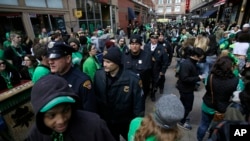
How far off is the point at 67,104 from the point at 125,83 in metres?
1.20

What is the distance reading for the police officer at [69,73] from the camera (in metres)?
2.00

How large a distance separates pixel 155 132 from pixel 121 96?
1.02 meters

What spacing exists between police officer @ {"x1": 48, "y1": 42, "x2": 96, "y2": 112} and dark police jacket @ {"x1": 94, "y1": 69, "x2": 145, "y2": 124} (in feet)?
0.79

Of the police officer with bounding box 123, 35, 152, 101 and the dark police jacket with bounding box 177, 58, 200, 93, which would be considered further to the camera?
the police officer with bounding box 123, 35, 152, 101

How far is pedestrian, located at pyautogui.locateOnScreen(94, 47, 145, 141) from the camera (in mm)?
2230

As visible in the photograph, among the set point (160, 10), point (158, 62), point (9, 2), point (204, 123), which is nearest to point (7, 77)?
point (158, 62)

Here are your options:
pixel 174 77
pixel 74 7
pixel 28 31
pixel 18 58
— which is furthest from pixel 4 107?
pixel 74 7

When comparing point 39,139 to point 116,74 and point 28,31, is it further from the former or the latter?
point 28,31

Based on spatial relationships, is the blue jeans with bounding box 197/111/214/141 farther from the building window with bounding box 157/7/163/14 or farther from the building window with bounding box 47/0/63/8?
the building window with bounding box 157/7/163/14

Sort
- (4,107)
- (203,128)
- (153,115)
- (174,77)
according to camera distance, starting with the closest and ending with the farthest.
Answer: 1. (153,115)
2. (4,107)
3. (203,128)
4. (174,77)

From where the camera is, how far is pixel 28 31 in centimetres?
926

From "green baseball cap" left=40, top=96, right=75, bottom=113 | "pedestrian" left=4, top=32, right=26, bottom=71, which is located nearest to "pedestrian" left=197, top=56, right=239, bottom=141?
"green baseball cap" left=40, top=96, right=75, bottom=113

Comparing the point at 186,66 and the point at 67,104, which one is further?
the point at 186,66

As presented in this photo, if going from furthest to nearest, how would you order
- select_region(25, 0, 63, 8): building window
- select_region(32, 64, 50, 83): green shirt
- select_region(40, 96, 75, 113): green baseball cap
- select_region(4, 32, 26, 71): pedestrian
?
select_region(25, 0, 63, 8): building window
select_region(4, 32, 26, 71): pedestrian
select_region(32, 64, 50, 83): green shirt
select_region(40, 96, 75, 113): green baseball cap
